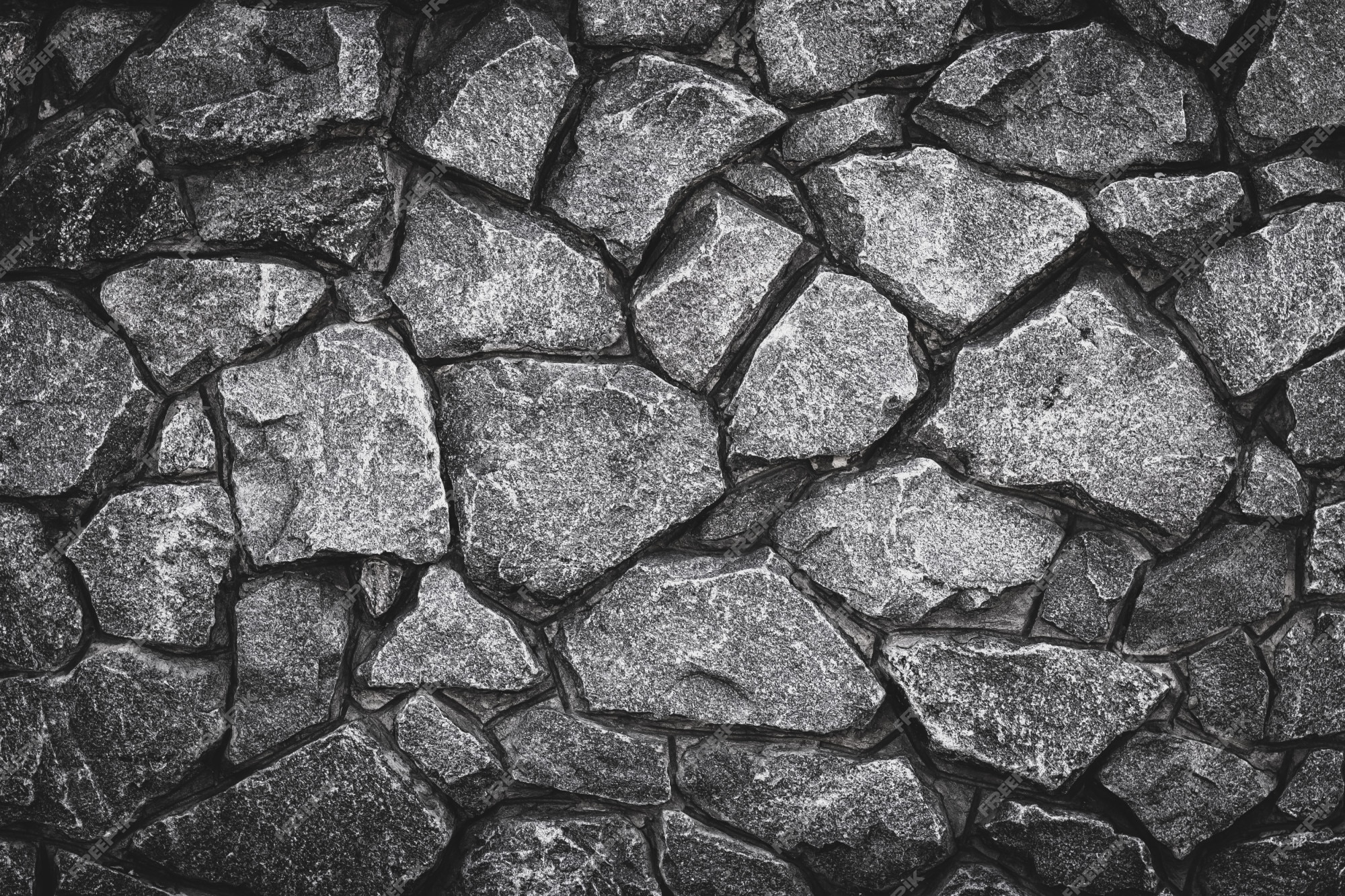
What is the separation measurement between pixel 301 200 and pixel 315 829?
4.52 ft

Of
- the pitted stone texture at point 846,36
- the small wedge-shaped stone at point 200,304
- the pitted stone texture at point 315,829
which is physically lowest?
the pitted stone texture at point 315,829

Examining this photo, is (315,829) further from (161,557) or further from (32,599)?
(32,599)

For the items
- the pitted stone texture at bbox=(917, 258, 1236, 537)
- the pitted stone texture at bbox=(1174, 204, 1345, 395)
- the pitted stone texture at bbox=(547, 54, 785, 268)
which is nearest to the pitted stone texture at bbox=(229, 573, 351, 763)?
the pitted stone texture at bbox=(547, 54, 785, 268)

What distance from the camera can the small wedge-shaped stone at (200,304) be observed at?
1.89 metres

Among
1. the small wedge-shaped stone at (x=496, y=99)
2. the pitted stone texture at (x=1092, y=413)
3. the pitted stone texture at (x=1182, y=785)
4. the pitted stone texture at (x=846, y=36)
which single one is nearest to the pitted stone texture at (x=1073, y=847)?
the pitted stone texture at (x=1182, y=785)

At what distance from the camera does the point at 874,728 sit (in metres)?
1.95

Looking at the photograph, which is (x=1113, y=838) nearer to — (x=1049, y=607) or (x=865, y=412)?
(x=1049, y=607)

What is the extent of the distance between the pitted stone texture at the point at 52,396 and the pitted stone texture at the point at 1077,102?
6.13ft

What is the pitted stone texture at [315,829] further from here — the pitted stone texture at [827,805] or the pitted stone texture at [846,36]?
the pitted stone texture at [846,36]

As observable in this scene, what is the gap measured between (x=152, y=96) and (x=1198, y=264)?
2281 millimetres

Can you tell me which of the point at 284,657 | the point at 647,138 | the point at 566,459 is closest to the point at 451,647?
the point at 284,657

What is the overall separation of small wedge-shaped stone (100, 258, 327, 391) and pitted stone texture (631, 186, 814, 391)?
77cm

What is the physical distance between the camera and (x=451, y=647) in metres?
1.91

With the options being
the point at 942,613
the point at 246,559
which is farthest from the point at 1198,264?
the point at 246,559
